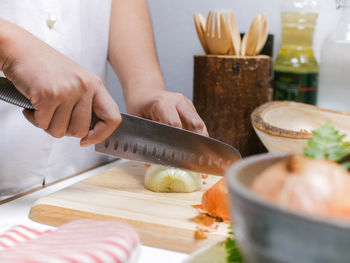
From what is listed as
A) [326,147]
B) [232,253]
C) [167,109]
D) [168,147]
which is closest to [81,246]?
[232,253]

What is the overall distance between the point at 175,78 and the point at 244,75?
0.45m

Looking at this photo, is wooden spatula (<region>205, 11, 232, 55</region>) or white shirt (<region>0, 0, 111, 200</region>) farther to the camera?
wooden spatula (<region>205, 11, 232, 55</region>)

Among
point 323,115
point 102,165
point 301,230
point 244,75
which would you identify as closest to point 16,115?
point 102,165

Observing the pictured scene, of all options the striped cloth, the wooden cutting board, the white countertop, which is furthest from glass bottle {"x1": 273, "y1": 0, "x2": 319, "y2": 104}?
the striped cloth

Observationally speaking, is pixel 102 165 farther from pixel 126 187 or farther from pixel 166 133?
pixel 166 133

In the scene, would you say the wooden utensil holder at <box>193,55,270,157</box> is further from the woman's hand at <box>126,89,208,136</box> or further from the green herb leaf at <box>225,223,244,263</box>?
the green herb leaf at <box>225,223,244,263</box>

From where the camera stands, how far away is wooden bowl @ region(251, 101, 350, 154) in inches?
35.0

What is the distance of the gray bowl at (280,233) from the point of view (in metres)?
0.24

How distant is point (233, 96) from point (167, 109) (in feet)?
0.90

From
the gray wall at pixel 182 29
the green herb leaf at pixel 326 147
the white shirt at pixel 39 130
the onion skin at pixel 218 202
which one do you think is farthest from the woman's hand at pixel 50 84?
the gray wall at pixel 182 29

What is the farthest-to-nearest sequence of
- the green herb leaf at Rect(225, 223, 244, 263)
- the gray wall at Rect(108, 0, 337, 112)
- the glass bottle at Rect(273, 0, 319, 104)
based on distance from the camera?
the gray wall at Rect(108, 0, 337, 112) → the glass bottle at Rect(273, 0, 319, 104) → the green herb leaf at Rect(225, 223, 244, 263)

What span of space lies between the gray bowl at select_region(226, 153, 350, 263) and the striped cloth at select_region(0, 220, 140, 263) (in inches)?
7.8

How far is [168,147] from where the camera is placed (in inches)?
33.5

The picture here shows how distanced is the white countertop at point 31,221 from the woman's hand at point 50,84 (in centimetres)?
18
